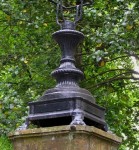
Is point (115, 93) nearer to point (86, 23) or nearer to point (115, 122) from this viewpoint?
point (115, 122)

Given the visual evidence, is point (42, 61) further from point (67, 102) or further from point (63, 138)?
point (63, 138)

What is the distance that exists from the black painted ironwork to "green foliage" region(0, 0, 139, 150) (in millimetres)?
4558

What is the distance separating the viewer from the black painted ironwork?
394 centimetres

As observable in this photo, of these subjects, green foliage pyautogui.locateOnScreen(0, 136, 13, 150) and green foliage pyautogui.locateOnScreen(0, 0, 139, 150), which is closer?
green foliage pyautogui.locateOnScreen(0, 136, 13, 150)

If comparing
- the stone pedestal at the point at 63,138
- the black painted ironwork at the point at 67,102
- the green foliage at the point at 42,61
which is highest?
the green foliage at the point at 42,61

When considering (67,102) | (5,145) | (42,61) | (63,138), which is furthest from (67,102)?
(42,61)

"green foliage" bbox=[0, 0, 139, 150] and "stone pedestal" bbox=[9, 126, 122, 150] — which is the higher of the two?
"green foliage" bbox=[0, 0, 139, 150]

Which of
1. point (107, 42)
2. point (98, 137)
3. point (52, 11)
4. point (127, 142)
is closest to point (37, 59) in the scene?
point (52, 11)

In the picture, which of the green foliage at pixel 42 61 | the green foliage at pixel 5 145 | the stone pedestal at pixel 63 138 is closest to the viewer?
the stone pedestal at pixel 63 138

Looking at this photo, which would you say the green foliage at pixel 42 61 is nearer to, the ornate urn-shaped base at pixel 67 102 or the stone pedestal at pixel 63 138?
the ornate urn-shaped base at pixel 67 102

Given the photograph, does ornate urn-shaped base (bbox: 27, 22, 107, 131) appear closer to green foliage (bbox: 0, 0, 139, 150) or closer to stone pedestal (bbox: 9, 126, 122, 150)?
stone pedestal (bbox: 9, 126, 122, 150)

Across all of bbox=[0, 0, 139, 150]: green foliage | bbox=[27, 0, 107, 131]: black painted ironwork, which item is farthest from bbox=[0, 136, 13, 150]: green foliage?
bbox=[27, 0, 107, 131]: black painted ironwork

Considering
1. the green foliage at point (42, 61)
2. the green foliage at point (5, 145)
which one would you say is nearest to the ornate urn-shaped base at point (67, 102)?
the green foliage at point (5, 145)

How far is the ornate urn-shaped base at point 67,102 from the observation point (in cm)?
394
